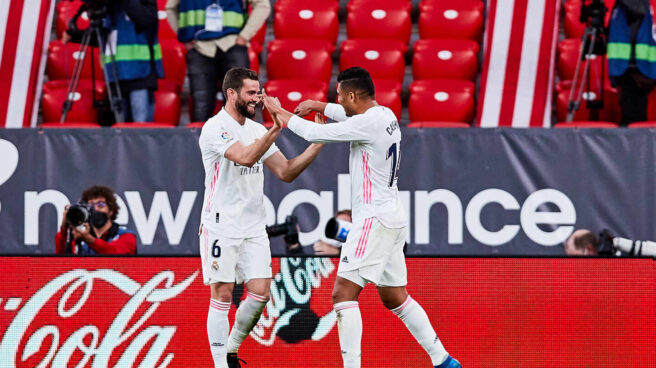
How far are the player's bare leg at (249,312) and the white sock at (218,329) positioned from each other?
13cm

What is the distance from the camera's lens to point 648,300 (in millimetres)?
7934

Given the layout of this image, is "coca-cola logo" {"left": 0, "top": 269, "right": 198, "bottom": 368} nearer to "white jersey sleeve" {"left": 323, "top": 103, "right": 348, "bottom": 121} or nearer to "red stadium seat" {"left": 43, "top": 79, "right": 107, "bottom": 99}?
"white jersey sleeve" {"left": 323, "top": 103, "right": 348, "bottom": 121}

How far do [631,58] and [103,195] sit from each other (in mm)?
4943

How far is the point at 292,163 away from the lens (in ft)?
24.6

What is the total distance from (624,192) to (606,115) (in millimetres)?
1453

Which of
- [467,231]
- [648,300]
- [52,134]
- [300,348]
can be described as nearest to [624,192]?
[467,231]

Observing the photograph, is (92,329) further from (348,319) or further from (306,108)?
(306,108)

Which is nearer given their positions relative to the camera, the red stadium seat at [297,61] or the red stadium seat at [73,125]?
the red stadium seat at [73,125]

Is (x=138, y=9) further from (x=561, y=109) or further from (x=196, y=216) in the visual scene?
(x=561, y=109)

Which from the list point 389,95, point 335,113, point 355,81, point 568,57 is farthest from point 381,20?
point 355,81

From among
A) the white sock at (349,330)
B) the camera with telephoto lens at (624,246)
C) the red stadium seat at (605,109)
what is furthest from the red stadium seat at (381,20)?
the white sock at (349,330)

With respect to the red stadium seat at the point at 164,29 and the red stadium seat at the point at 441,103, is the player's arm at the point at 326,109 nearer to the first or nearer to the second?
the red stadium seat at the point at 441,103

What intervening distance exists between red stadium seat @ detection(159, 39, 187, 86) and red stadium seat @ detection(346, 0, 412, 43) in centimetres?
176

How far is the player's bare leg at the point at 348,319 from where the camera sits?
23.3 ft
